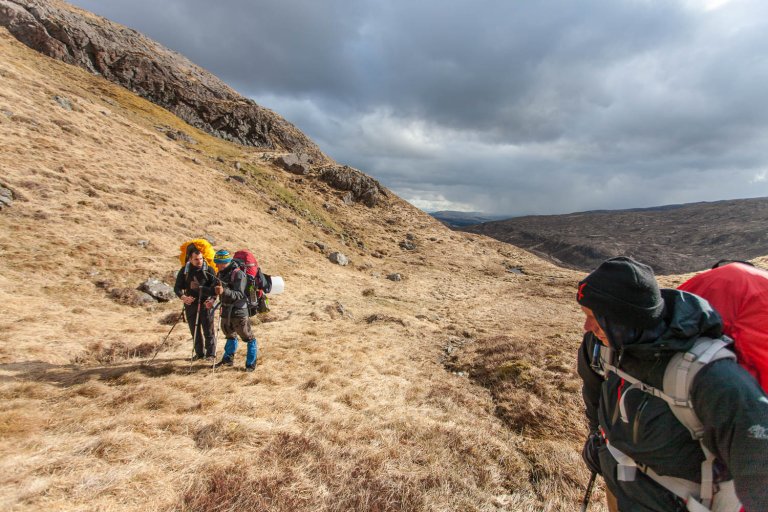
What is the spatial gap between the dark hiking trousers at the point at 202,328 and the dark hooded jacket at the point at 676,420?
25.7 feet

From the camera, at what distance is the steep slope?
12.6 ft

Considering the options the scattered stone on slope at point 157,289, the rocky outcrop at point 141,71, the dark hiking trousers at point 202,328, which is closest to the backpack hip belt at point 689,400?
the dark hiking trousers at point 202,328

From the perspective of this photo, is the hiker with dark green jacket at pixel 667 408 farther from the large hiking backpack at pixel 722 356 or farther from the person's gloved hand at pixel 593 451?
the person's gloved hand at pixel 593 451

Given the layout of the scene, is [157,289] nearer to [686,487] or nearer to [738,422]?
[686,487]

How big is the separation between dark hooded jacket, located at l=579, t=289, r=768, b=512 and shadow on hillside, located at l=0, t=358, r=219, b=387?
7.64 metres

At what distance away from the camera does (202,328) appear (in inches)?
313

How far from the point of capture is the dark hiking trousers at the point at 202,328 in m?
7.63

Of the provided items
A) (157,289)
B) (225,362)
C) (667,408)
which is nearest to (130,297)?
(157,289)

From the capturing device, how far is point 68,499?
3.14 metres

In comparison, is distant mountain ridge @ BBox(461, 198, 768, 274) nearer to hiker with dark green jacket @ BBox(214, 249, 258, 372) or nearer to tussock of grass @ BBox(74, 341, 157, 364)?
hiker with dark green jacket @ BBox(214, 249, 258, 372)

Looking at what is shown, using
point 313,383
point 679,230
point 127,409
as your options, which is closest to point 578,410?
point 313,383

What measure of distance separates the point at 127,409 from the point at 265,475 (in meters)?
2.94

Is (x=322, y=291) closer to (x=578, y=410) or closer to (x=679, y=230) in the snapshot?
(x=578, y=410)

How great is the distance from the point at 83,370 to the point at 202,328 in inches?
88.1
